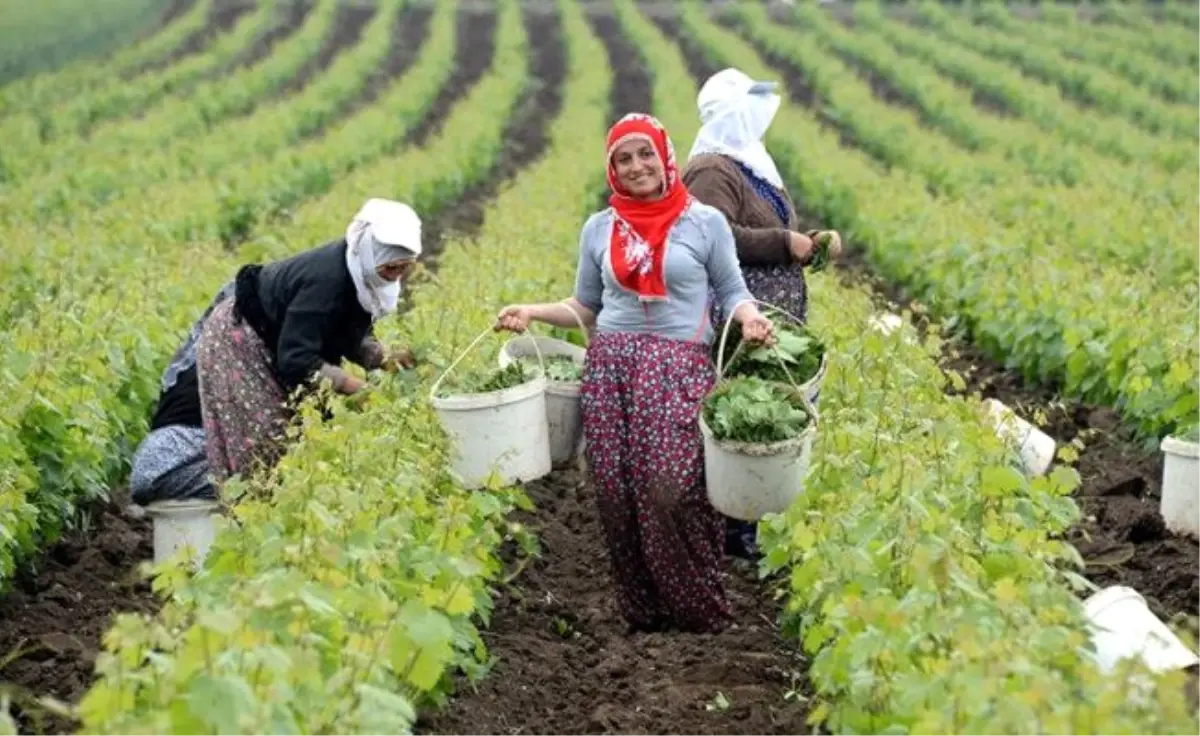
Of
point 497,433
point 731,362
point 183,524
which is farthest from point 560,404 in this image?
point 183,524

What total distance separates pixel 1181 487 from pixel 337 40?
31047 mm

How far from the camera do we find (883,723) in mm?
4086

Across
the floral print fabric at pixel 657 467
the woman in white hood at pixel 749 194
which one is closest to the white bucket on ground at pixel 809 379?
the floral print fabric at pixel 657 467

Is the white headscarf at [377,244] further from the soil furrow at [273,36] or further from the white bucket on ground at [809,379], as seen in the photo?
the soil furrow at [273,36]

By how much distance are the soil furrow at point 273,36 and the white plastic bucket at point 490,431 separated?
26579 mm

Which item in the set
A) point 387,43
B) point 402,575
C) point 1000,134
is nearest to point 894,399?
point 402,575

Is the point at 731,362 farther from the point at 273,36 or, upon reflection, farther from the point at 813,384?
the point at 273,36

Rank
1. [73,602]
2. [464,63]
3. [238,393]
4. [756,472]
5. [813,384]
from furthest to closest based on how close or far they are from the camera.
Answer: [464,63] < [73,602] < [238,393] < [813,384] < [756,472]

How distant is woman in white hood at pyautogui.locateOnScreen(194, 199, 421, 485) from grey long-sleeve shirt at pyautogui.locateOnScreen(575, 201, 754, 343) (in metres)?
0.62

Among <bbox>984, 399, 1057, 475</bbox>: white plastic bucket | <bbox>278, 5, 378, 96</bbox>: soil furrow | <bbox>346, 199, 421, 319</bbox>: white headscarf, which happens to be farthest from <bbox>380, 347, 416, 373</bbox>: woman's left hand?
<bbox>278, 5, 378, 96</bbox>: soil furrow

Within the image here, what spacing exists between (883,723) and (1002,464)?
1.42 m

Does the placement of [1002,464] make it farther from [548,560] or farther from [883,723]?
[548,560]

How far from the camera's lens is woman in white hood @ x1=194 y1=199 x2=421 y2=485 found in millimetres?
5902

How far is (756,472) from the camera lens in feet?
17.6
